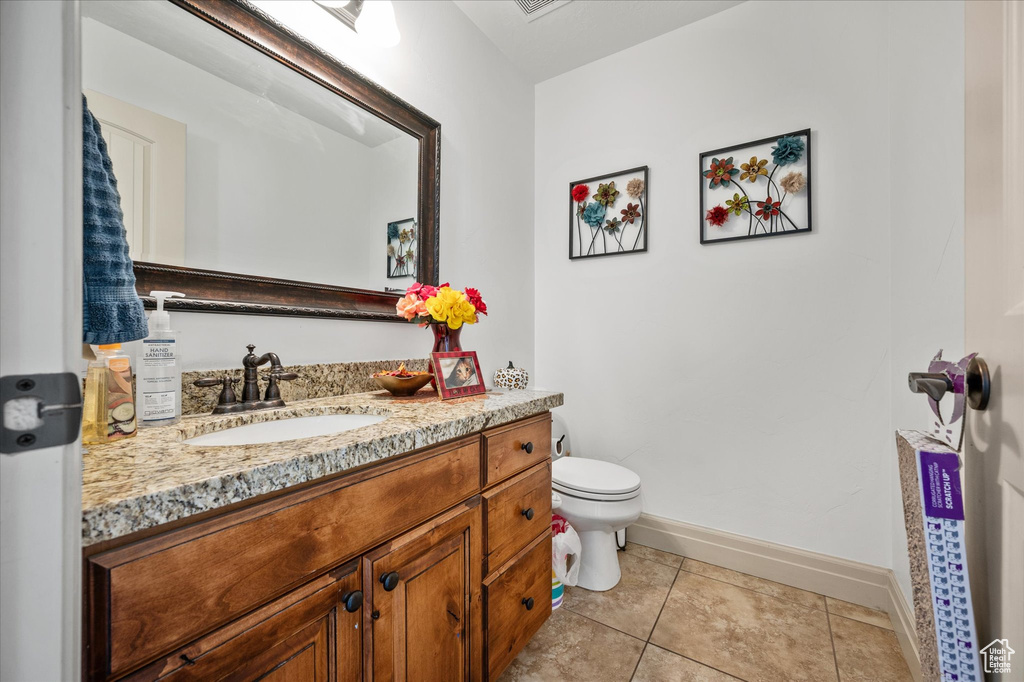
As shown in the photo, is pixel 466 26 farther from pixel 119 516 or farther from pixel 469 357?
pixel 119 516

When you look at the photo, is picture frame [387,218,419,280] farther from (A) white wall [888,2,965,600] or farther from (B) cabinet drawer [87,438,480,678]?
(A) white wall [888,2,965,600]

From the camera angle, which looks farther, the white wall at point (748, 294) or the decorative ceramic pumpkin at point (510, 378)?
the decorative ceramic pumpkin at point (510, 378)

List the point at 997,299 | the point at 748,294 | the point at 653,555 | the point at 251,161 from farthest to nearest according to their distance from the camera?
the point at 653,555
the point at 748,294
the point at 251,161
the point at 997,299

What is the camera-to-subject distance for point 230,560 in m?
0.61

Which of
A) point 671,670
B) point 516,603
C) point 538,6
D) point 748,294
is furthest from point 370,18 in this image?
point 671,670

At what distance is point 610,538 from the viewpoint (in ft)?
6.03

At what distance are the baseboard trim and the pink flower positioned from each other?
5.19ft

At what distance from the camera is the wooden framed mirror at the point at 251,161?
3.27 ft

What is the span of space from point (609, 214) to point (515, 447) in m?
1.51

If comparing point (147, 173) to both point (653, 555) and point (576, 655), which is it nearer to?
point (576, 655)

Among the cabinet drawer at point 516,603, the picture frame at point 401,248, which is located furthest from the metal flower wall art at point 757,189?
the cabinet drawer at point 516,603

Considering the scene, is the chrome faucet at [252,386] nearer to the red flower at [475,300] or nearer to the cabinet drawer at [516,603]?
the red flower at [475,300]

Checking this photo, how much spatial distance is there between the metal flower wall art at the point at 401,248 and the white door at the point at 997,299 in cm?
152

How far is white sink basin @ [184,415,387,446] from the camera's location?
985 millimetres
